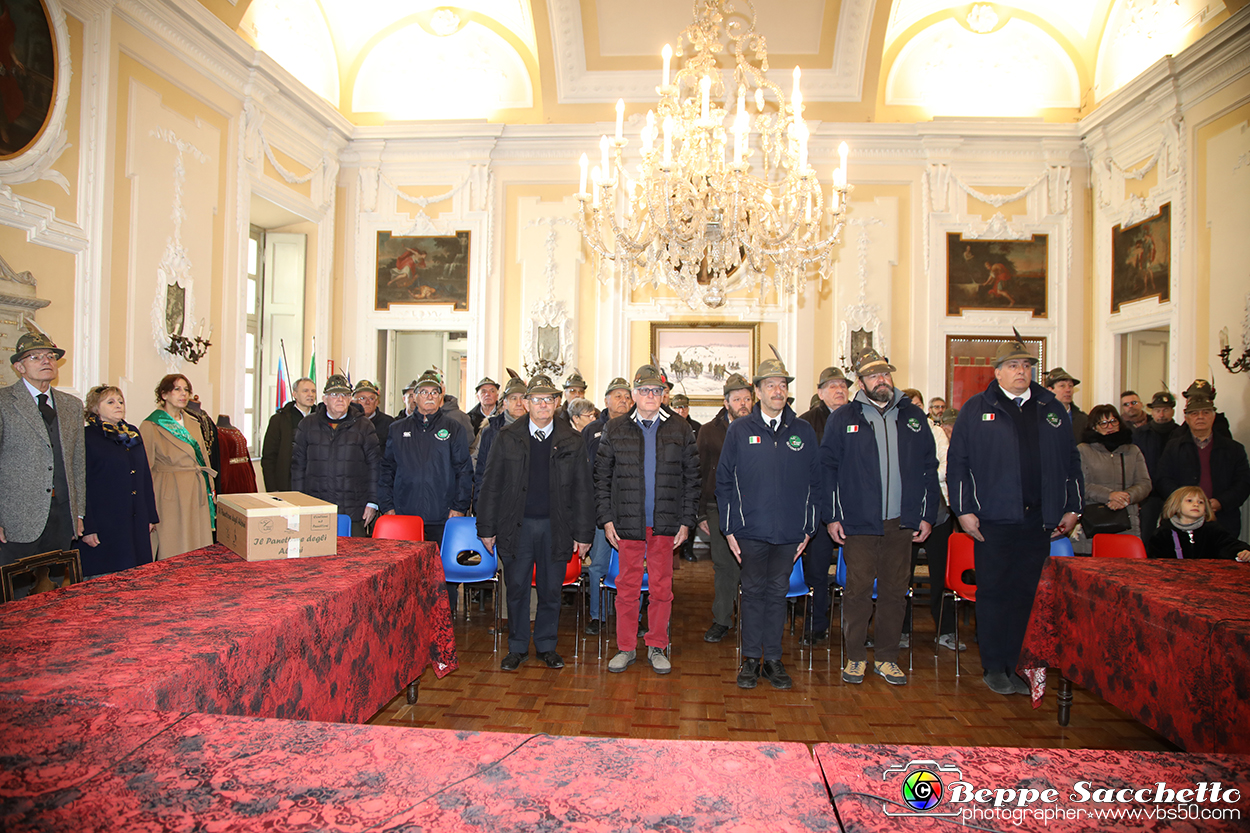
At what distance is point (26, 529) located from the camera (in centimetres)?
397

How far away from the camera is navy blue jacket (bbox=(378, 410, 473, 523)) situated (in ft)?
17.1

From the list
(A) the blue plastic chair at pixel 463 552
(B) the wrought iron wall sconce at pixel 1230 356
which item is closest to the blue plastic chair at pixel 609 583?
(A) the blue plastic chair at pixel 463 552

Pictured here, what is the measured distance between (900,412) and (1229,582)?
Answer: 1.73 m

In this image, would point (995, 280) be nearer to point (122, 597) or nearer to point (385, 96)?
point (385, 96)

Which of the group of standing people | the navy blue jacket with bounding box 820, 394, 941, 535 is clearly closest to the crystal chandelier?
the navy blue jacket with bounding box 820, 394, 941, 535

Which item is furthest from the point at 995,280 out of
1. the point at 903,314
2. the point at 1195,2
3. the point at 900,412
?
the point at 900,412

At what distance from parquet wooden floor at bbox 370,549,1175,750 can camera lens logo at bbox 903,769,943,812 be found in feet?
7.65

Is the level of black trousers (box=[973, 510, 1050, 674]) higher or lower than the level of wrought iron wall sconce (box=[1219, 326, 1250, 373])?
lower

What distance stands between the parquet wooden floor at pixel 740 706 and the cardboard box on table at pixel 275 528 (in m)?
1.05

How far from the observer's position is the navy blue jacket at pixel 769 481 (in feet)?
13.3

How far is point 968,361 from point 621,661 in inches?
317

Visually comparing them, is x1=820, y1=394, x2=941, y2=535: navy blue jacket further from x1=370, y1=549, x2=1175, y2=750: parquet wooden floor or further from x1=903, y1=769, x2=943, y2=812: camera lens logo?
x1=903, y1=769, x2=943, y2=812: camera lens logo

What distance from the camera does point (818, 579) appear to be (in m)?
4.98

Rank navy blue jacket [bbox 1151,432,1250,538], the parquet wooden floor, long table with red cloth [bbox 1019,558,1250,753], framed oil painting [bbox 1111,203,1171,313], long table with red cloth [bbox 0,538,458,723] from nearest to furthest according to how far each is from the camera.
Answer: long table with red cloth [bbox 0,538,458,723]
long table with red cloth [bbox 1019,558,1250,753]
the parquet wooden floor
navy blue jacket [bbox 1151,432,1250,538]
framed oil painting [bbox 1111,203,1171,313]
